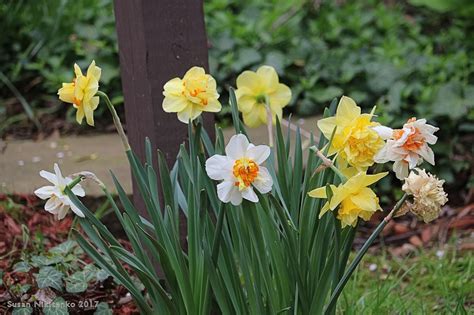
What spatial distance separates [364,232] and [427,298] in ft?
2.88

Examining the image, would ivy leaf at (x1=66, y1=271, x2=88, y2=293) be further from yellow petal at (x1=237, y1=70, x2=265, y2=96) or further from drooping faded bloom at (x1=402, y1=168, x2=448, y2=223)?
drooping faded bloom at (x1=402, y1=168, x2=448, y2=223)

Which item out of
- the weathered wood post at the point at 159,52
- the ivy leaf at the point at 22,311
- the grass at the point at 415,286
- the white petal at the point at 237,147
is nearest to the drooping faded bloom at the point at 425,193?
the white petal at the point at 237,147

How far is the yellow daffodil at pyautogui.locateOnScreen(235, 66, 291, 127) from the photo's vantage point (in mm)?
2031

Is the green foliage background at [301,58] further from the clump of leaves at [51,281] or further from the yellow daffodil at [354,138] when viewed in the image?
the yellow daffodil at [354,138]

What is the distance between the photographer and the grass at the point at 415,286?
244 centimetres

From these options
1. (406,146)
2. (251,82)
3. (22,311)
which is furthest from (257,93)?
(22,311)

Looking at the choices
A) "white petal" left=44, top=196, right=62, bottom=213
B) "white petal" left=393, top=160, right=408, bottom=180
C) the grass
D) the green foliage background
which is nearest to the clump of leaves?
"white petal" left=44, top=196, right=62, bottom=213

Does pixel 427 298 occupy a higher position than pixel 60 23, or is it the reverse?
pixel 60 23

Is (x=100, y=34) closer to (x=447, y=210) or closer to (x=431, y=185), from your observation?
(x=447, y=210)

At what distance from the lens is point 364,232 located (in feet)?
12.0

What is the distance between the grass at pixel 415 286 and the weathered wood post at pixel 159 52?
2.18 ft

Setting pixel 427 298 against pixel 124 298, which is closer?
pixel 124 298

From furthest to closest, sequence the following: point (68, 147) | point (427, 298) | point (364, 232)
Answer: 1. point (68, 147)
2. point (364, 232)
3. point (427, 298)

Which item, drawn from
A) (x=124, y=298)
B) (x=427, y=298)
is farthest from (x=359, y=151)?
(x=427, y=298)
